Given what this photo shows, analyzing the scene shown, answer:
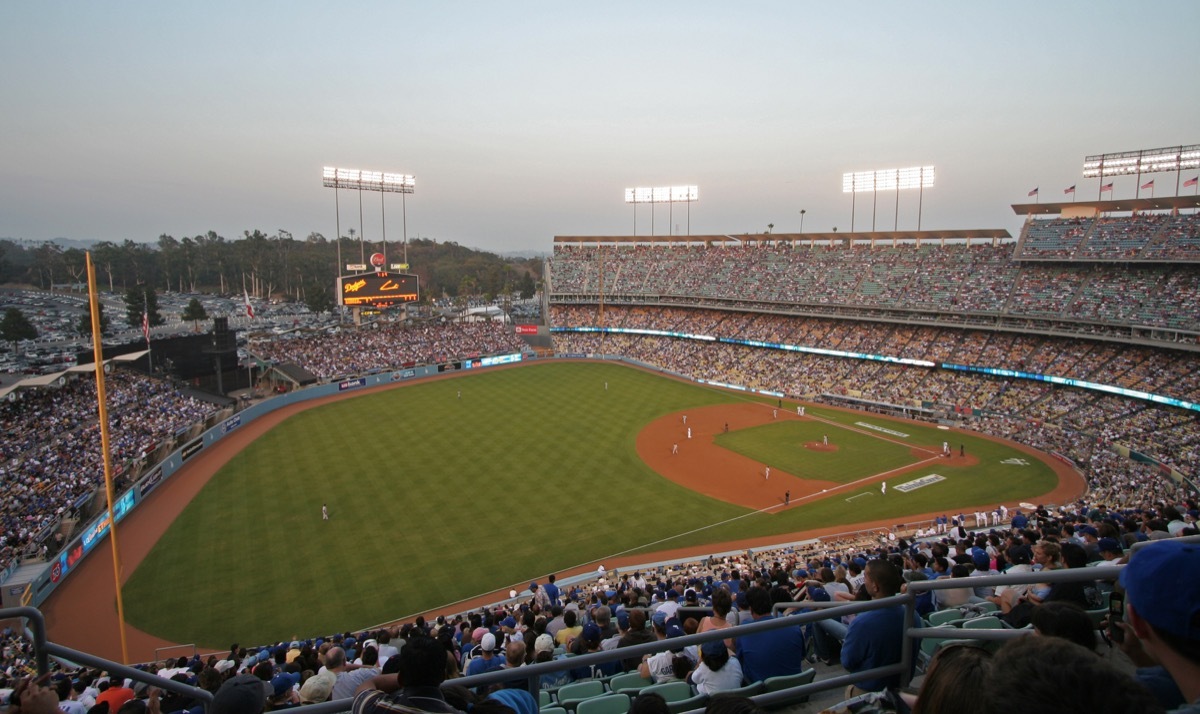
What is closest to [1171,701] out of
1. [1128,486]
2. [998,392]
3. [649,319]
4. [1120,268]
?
[1128,486]

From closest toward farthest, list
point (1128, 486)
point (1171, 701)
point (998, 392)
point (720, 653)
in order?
point (1171, 701), point (720, 653), point (1128, 486), point (998, 392)

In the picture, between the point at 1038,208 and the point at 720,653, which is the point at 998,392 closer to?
the point at 1038,208

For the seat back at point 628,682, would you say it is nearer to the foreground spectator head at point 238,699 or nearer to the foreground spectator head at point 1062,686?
the foreground spectator head at point 238,699

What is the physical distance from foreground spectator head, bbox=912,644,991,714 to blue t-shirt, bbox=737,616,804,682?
313cm

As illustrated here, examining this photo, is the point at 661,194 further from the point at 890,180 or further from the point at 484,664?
the point at 484,664

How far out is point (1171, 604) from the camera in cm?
213

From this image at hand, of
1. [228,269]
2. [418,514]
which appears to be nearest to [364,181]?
[418,514]

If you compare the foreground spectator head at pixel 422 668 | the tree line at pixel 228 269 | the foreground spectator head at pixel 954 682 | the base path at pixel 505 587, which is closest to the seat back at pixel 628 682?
the foreground spectator head at pixel 422 668

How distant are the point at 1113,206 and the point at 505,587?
172ft

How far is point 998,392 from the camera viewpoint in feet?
141

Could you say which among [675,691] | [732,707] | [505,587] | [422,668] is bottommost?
[505,587]

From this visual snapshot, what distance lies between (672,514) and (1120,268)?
39411mm

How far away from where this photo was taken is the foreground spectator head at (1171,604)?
2.11 metres

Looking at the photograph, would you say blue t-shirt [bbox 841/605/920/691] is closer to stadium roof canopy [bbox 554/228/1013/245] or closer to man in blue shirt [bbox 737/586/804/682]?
man in blue shirt [bbox 737/586/804/682]
